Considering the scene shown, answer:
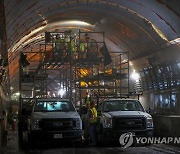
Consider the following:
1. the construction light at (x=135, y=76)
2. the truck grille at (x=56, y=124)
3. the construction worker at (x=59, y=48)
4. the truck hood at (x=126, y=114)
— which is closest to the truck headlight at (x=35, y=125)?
the truck grille at (x=56, y=124)

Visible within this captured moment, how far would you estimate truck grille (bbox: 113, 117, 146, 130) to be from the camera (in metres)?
16.2

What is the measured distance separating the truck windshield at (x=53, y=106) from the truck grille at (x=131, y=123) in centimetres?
231

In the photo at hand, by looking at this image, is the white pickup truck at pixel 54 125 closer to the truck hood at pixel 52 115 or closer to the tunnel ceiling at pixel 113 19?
the truck hood at pixel 52 115

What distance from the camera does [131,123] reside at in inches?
639

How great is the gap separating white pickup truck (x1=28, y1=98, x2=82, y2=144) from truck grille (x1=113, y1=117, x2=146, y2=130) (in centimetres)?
156

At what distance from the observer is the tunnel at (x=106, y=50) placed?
19.4m

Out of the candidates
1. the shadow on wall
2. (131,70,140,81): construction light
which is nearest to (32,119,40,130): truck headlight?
the shadow on wall

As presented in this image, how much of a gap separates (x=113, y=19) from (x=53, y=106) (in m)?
9.64

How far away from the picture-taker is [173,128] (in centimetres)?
1672

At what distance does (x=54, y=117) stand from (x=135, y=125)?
10.5ft

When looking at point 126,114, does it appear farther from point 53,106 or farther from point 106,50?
point 106,50

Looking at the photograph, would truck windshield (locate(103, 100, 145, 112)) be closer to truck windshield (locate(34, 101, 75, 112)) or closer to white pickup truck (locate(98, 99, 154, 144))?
white pickup truck (locate(98, 99, 154, 144))

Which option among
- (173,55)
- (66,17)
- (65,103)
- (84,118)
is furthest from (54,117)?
(66,17)
